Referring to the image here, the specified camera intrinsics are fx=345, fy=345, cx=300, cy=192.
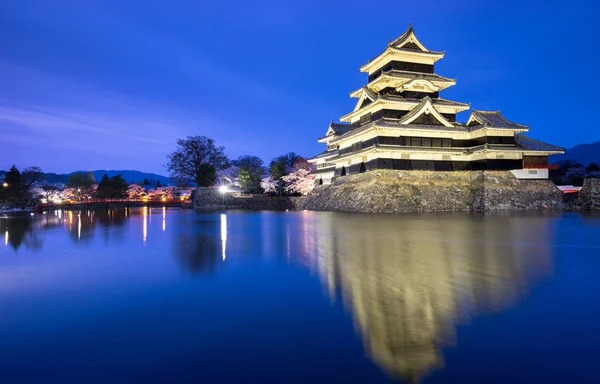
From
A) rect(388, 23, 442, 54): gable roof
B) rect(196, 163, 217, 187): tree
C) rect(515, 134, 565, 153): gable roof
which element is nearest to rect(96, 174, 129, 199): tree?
rect(196, 163, 217, 187): tree

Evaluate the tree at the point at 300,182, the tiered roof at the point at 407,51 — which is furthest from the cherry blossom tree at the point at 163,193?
the tiered roof at the point at 407,51

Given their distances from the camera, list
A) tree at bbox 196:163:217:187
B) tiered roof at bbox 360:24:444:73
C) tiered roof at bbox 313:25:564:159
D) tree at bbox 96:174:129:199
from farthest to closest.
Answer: tree at bbox 96:174:129:199 → tree at bbox 196:163:217:187 → tiered roof at bbox 360:24:444:73 → tiered roof at bbox 313:25:564:159

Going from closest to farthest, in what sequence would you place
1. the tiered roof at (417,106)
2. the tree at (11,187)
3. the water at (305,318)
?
1. the water at (305,318)
2. the tiered roof at (417,106)
3. the tree at (11,187)

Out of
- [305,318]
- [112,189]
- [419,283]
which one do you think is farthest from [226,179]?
[305,318]

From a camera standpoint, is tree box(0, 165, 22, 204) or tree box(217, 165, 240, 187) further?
tree box(217, 165, 240, 187)

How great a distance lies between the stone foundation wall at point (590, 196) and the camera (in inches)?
1278

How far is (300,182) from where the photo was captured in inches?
2203

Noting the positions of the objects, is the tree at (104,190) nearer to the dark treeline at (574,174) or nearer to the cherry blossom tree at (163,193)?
the cherry blossom tree at (163,193)

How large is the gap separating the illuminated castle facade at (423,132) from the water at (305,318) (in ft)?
79.9

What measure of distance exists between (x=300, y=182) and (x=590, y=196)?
118 ft

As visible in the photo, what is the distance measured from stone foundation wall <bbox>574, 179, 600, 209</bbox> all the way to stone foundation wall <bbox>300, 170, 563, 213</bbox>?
193 cm

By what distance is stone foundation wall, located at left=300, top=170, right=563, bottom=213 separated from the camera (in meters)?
30.9

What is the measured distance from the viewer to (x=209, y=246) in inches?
458

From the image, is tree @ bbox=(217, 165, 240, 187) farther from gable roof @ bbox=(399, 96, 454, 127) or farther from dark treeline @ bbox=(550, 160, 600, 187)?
dark treeline @ bbox=(550, 160, 600, 187)
